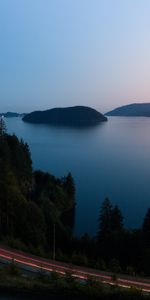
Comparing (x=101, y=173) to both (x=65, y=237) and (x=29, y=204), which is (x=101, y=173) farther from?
(x=29, y=204)

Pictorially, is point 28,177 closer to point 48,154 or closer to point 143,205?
point 143,205

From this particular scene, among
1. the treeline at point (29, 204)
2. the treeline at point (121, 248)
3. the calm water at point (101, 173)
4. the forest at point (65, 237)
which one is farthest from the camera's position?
the calm water at point (101, 173)

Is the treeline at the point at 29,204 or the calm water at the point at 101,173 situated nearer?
the treeline at the point at 29,204

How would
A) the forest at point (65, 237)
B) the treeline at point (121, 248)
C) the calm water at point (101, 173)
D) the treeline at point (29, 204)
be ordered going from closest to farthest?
the forest at point (65, 237)
the treeline at point (121, 248)
the treeline at point (29, 204)
the calm water at point (101, 173)

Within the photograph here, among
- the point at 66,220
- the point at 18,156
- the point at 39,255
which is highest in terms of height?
the point at 18,156

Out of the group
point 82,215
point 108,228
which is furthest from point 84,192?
point 108,228

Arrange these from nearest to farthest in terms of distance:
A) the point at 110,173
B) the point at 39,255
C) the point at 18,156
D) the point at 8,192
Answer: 1. the point at 39,255
2. the point at 8,192
3. the point at 18,156
4. the point at 110,173

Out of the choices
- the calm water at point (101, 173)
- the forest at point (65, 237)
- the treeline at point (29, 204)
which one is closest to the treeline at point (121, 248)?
the forest at point (65, 237)

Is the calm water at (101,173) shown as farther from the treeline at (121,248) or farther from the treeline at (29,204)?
the treeline at (121,248)
